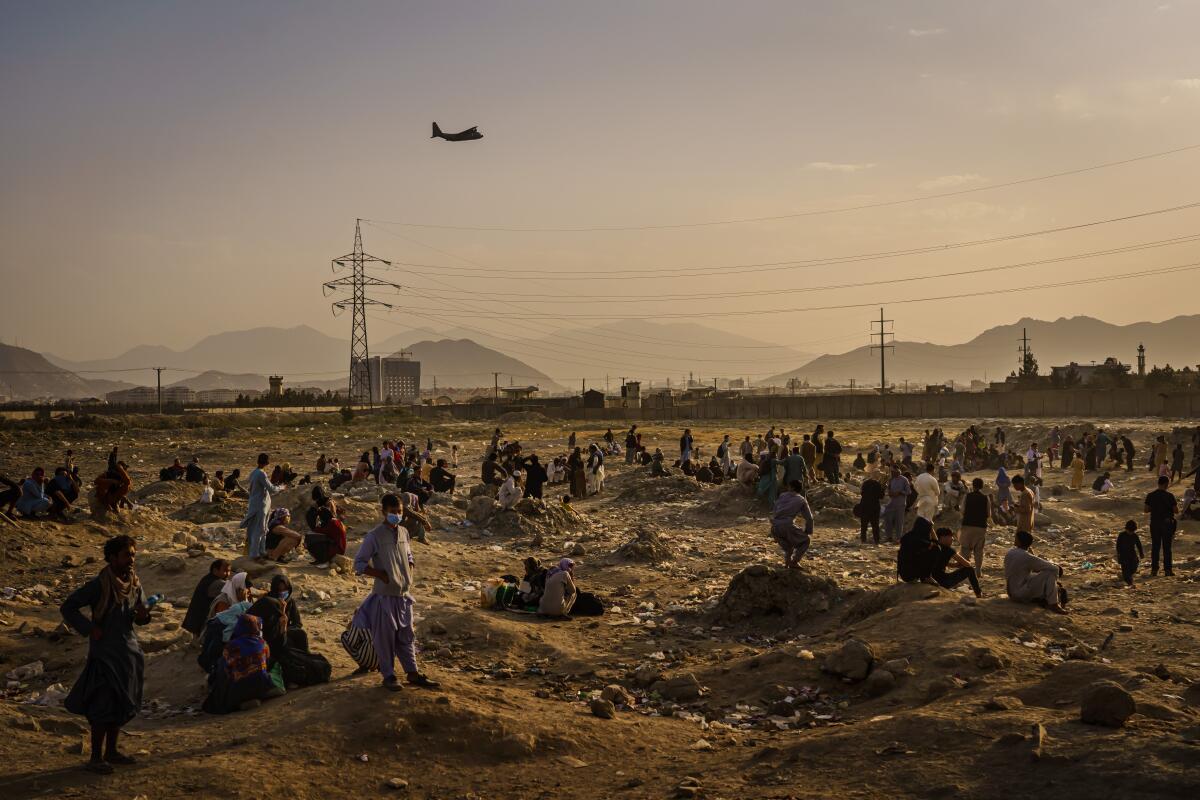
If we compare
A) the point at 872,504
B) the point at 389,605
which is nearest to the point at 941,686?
the point at 389,605

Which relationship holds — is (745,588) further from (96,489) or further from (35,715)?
(96,489)

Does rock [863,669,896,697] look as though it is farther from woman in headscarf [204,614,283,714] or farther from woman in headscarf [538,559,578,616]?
woman in headscarf [204,614,283,714]

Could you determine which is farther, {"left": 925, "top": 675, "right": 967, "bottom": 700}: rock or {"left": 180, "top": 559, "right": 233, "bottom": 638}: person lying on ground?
{"left": 180, "top": 559, "right": 233, "bottom": 638}: person lying on ground

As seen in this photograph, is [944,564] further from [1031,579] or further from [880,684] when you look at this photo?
[880,684]

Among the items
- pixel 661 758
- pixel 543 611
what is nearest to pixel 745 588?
pixel 543 611

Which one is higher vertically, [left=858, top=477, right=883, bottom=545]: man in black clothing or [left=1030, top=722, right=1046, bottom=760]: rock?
[left=858, top=477, right=883, bottom=545]: man in black clothing

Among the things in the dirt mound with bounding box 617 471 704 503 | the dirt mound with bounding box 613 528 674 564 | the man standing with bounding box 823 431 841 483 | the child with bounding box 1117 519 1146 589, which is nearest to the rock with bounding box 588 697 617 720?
the dirt mound with bounding box 613 528 674 564

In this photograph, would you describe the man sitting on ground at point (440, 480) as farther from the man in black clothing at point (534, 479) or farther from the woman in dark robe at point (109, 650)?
the woman in dark robe at point (109, 650)
